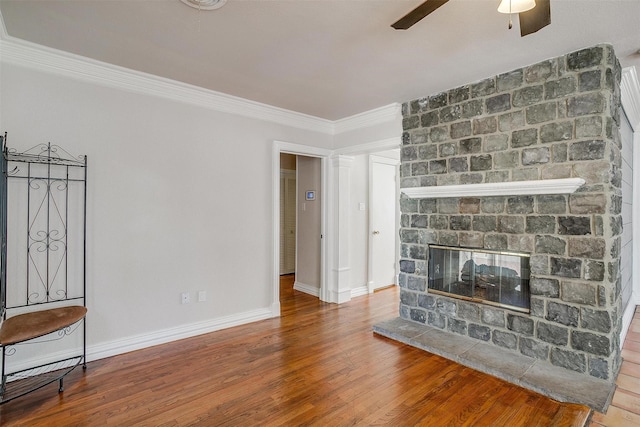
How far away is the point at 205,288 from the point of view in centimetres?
350

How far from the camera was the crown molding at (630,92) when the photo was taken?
9.12 feet

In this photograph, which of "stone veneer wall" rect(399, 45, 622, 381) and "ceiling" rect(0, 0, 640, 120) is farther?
"stone veneer wall" rect(399, 45, 622, 381)

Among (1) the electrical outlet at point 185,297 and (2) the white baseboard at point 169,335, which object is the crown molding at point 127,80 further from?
(2) the white baseboard at point 169,335

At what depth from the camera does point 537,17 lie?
1577mm

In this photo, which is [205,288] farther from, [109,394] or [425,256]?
[425,256]

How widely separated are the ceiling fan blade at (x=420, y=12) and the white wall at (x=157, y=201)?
95.3 inches

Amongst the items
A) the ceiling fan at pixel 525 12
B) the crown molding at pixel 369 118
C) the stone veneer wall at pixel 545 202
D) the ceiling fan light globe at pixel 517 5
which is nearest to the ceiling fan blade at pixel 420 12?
the ceiling fan at pixel 525 12

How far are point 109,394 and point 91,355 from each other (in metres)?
0.67

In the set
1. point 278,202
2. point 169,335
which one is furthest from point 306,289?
A: point 169,335

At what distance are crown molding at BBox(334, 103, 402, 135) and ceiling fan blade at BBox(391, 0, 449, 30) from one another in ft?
7.01

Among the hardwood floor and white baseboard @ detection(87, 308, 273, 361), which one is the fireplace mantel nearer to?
the hardwood floor

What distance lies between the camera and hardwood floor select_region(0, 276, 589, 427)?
82.7 inches

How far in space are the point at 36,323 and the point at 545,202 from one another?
3929 mm

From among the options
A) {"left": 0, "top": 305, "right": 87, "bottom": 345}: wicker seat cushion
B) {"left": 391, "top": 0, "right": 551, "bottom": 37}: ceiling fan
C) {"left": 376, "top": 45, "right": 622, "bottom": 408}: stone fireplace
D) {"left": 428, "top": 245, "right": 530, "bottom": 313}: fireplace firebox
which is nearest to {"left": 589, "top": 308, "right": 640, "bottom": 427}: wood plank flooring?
{"left": 376, "top": 45, "right": 622, "bottom": 408}: stone fireplace
